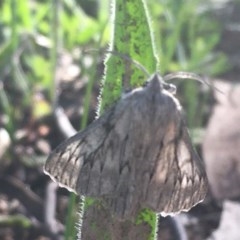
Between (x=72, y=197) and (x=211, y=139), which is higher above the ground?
(x=211, y=139)

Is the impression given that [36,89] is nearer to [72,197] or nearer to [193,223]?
[193,223]

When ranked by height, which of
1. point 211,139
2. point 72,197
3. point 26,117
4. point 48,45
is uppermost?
point 48,45

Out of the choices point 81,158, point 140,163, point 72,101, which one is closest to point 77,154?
point 81,158

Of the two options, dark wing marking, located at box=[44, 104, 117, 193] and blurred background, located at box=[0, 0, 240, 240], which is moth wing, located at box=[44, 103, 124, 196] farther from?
blurred background, located at box=[0, 0, 240, 240]

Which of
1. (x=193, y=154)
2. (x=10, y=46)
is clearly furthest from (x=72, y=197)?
(x=10, y=46)

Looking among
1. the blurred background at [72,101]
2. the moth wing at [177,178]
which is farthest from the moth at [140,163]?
the blurred background at [72,101]

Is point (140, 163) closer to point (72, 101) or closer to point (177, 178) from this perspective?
point (177, 178)

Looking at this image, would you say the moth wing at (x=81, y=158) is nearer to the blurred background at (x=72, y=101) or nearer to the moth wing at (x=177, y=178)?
the moth wing at (x=177, y=178)

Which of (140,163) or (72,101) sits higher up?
(72,101)
